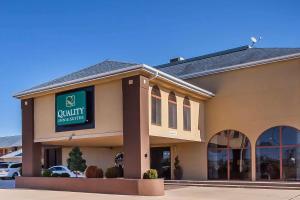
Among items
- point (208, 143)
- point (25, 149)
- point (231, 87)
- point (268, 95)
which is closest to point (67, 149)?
point (25, 149)

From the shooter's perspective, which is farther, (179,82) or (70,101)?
(70,101)

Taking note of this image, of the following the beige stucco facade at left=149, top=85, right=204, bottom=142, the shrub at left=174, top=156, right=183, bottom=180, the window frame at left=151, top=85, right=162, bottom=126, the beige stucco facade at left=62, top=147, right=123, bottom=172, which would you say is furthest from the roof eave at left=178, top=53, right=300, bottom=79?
the beige stucco facade at left=62, top=147, right=123, bottom=172

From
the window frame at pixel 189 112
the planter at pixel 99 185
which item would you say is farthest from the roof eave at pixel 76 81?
the window frame at pixel 189 112

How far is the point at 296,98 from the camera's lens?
794 inches

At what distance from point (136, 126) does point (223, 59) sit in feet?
32.7

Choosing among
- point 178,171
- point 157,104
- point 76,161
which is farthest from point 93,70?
point 76,161

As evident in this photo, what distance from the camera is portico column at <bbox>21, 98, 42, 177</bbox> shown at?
69.8 ft

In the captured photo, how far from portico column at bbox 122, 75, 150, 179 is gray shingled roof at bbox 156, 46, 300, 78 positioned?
7.08 metres

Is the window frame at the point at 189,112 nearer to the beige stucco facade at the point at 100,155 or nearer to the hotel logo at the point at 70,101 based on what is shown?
the hotel logo at the point at 70,101

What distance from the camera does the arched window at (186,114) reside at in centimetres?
2056

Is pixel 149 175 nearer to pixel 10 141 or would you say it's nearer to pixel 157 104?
pixel 157 104

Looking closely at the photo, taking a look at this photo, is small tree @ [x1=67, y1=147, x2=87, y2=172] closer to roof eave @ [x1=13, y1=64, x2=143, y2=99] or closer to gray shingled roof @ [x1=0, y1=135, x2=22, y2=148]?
roof eave @ [x1=13, y1=64, x2=143, y2=99]

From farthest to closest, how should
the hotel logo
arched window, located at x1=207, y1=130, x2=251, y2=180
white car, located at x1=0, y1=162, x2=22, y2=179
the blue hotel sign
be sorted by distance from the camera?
white car, located at x1=0, y1=162, x2=22, y2=179, arched window, located at x1=207, y1=130, x2=251, y2=180, the hotel logo, the blue hotel sign

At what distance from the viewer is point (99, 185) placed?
56.4 feet
